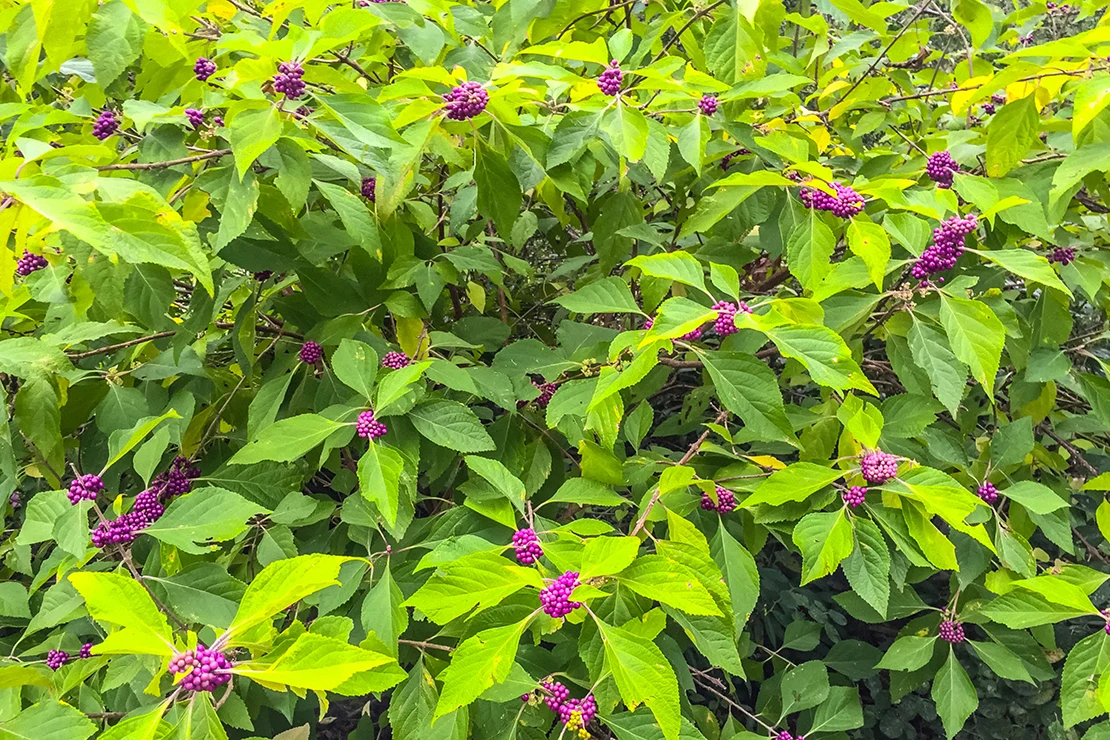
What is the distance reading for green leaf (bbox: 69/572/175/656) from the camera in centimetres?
62

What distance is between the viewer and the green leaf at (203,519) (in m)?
0.89

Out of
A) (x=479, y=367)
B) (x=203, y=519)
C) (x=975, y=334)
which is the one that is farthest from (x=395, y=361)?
(x=975, y=334)

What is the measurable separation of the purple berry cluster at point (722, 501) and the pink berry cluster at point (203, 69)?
1009 mm

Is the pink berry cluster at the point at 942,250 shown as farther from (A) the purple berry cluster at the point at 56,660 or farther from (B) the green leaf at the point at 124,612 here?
(A) the purple berry cluster at the point at 56,660

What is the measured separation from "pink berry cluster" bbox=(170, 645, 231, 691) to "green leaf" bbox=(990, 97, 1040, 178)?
4.52 ft

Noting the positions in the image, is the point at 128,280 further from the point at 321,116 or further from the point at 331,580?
the point at 331,580

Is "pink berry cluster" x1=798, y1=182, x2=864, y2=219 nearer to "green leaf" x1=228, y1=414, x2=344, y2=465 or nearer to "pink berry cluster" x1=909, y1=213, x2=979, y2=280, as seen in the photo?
"pink berry cluster" x1=909, y1=213, x2=979, y2=280

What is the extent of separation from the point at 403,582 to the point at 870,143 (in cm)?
219

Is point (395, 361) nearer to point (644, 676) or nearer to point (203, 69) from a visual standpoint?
point (203, 69)

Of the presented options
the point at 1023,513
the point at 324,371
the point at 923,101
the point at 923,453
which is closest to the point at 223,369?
the point at 324,371

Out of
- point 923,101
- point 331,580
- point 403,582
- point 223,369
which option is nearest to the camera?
point 331,580

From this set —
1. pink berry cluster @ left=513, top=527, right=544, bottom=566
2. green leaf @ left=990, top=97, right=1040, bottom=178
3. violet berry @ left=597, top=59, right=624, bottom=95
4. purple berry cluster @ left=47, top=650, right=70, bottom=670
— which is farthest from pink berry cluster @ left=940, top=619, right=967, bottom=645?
purple berry cluster @ left=47, top=650, right=70, bottom=670

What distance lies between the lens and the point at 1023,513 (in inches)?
54.7

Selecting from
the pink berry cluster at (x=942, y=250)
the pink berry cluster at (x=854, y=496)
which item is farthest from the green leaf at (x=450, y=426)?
the pink berry cluster at (x=942, y=250)
